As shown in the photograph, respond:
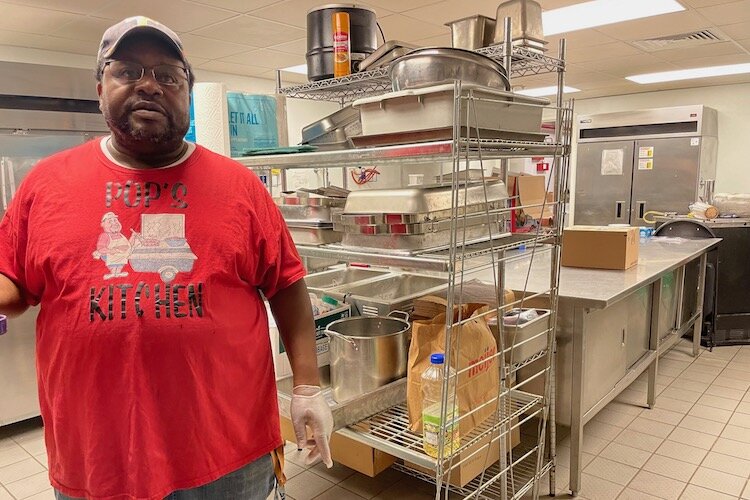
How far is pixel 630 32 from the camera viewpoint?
4.29 metres

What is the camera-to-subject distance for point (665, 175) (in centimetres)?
611

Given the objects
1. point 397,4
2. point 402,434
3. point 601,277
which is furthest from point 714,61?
point 402,434

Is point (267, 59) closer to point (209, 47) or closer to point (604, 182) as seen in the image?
point (209, 47)

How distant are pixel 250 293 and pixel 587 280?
6.27 ft

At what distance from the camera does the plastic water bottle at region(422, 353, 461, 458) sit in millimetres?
1581

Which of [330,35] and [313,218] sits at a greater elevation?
[330,35]

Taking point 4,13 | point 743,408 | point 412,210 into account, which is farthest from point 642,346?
point 4,13

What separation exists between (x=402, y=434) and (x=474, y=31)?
144cm

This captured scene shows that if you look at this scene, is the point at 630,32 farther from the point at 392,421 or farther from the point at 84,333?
the point at 84,333

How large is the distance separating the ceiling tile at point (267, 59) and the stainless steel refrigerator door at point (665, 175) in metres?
4.10

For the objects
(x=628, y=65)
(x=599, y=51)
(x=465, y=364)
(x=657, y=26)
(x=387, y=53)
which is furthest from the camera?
(x=628, y=65)

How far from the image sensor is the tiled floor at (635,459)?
2.35 m

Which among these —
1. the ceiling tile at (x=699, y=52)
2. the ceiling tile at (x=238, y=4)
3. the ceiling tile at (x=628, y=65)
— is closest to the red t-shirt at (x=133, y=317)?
the ceiling tile at (x=238, y=4)

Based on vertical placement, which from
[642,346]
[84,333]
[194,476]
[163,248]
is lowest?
[642,346]
